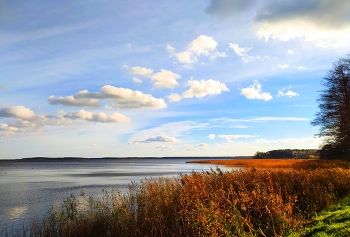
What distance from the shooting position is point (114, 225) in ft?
33.3

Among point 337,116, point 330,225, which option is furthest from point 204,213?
point 337,116

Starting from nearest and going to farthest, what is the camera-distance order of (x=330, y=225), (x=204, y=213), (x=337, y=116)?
1. (x=204, y=213)
2. (x=330, y=225)
3. (x=337, y=116)

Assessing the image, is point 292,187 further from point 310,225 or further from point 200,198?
point 200,198

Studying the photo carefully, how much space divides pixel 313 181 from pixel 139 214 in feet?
29.0

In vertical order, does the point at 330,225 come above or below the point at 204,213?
below

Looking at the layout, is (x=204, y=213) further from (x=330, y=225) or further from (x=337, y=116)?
(x=337, y=116)

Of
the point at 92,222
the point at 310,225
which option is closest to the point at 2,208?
the point at 92,222

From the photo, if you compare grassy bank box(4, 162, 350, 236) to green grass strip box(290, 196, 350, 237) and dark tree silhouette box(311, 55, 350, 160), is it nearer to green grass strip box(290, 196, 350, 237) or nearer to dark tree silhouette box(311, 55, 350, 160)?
green grass strip box(290, 196, 350, 237)

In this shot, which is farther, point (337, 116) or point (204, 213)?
point (337, 116)

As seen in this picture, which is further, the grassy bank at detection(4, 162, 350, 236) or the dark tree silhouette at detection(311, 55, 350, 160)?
the dark tree silhouette at detection(311, 55, 350, 160)

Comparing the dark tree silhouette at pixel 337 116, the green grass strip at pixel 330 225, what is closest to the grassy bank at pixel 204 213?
the green grass strip at pixel 330 225

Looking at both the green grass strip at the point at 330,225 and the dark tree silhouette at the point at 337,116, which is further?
the dark tree silhouette at the point at 337,116

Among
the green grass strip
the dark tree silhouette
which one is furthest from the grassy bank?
the dark tree silhouette

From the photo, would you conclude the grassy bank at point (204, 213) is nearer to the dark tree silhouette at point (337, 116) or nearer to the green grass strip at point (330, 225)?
the green grass strip at point (330, 225)
